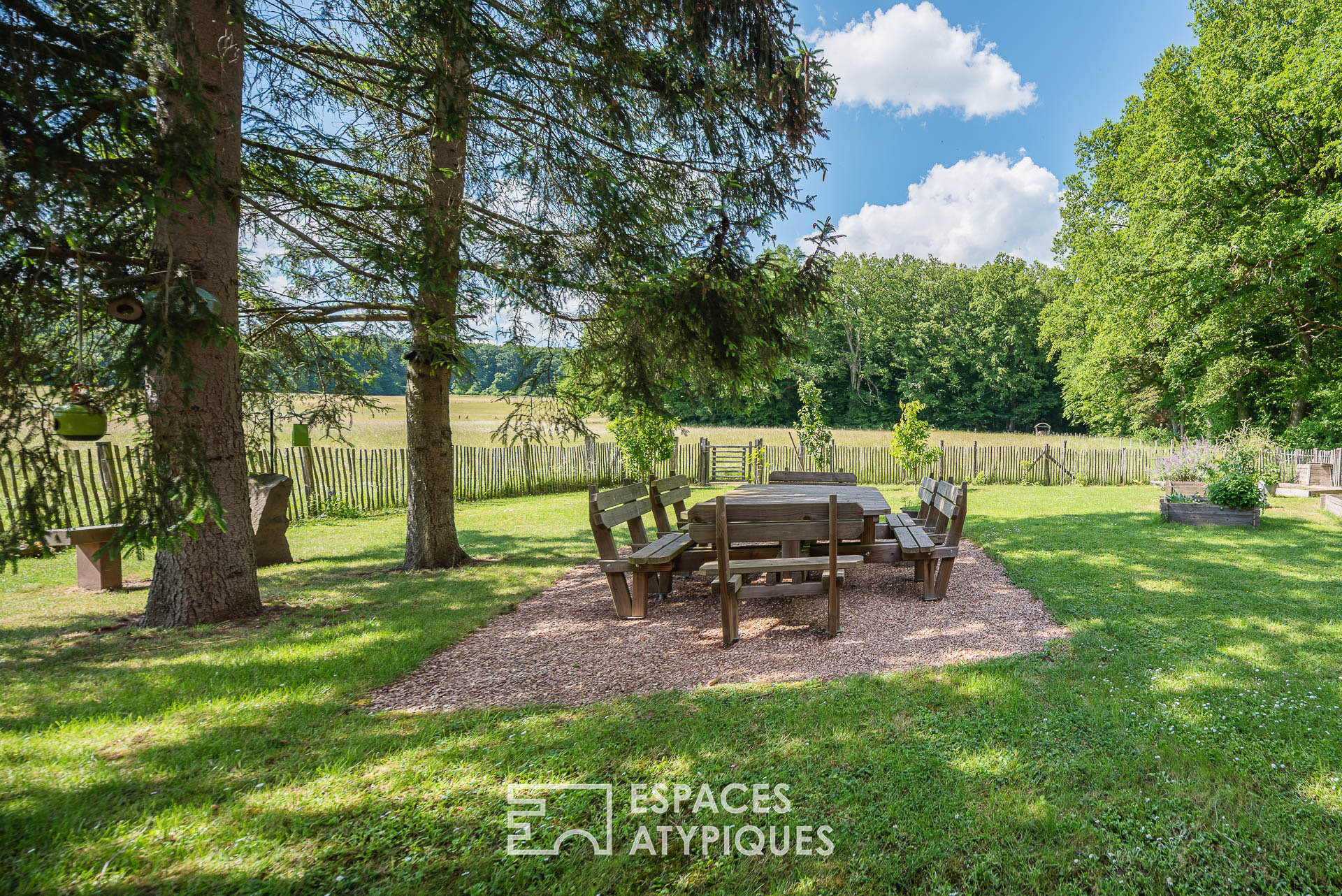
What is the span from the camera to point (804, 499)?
5.42 m

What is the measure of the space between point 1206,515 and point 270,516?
47.0 feet

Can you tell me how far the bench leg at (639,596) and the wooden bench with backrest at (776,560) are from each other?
2.64 ft

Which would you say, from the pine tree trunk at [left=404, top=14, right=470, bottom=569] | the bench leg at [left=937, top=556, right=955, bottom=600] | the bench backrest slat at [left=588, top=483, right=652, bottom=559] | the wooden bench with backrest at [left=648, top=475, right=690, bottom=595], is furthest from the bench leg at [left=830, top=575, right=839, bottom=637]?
the pine tree trunk at [left=404, top=14, right=470, bottom=569]

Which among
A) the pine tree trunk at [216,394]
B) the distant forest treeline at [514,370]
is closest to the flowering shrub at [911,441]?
the distant forest treeline at [514,370]

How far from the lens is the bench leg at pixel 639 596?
5.13 meters

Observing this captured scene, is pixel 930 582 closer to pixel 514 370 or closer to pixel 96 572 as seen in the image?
pixel 514 370

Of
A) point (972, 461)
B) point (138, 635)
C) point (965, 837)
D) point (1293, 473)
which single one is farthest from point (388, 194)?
point (1293, 473)

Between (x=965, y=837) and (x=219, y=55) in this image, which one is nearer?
(x=965, y=837)

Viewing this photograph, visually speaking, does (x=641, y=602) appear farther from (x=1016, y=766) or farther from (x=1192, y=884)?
(x=1192, y=884)

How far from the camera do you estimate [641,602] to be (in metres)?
5.17

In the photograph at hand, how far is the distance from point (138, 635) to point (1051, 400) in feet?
170

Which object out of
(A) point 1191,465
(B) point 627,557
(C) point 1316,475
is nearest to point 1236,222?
→ (C) point 1316,475

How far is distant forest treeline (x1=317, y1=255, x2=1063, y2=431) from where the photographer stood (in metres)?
43.9

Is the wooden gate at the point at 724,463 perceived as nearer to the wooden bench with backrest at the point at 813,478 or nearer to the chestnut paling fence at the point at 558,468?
the chestnut paling fence at the point at 558,468
